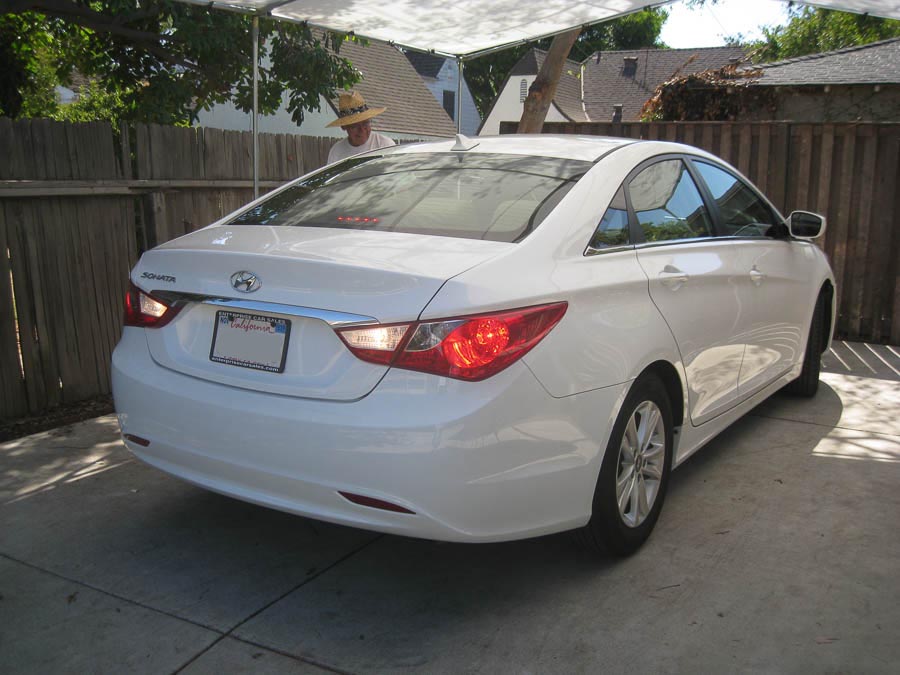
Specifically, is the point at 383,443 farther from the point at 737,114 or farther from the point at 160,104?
the point at 737,114

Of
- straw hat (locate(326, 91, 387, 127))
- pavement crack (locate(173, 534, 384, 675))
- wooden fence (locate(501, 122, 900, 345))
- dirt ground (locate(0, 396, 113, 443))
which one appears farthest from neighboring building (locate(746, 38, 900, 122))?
pavement crack (locate(173, 534, 384, 675))

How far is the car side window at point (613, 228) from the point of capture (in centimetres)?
337

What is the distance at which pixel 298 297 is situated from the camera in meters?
2.89

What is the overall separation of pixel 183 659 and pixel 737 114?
15123 mm

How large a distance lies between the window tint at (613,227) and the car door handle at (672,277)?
234 millimetres

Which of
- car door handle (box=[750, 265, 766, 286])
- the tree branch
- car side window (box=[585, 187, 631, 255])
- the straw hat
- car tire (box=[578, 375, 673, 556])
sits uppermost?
the tree branch

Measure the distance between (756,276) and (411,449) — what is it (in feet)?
8.74

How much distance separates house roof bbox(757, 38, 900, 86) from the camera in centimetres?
1478

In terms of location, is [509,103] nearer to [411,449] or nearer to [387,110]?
[387,110]

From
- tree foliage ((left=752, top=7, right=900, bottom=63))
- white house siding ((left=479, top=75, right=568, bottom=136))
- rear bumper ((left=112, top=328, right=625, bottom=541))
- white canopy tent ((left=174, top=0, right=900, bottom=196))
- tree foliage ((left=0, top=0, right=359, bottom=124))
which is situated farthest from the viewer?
white house siding ((left=479, top=75, right=568, bottom=136))

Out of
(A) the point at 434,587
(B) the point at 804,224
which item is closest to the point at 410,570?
(A) the point at 434,587

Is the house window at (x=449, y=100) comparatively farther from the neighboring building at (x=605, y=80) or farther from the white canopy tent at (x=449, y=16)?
the white canopy tent at (x=449, y=16)

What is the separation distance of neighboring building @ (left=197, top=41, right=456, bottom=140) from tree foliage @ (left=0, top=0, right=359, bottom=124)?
15.3 metres

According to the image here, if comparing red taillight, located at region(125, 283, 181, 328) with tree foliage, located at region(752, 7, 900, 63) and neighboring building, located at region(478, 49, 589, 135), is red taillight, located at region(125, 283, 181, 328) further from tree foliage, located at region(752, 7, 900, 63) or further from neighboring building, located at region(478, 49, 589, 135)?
neighboring building, located at region(478, 49, 589, 135)
